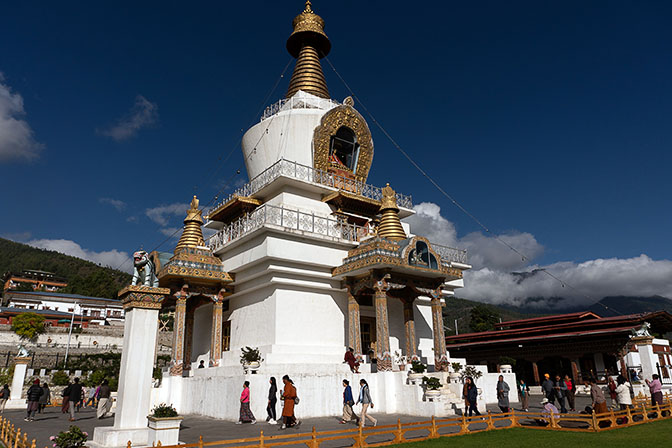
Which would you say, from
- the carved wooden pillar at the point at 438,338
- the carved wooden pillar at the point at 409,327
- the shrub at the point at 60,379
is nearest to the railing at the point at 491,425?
the carved wooden pillar at the point at 438,338

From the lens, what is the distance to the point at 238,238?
19484 millimetres

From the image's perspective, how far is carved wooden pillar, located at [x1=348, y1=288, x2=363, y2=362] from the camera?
18047 millimetres

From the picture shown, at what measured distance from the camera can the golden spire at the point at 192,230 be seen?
72.4 ft

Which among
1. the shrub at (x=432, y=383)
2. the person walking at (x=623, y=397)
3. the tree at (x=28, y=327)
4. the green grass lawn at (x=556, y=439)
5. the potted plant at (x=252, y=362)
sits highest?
the tree at (x=28, y=327)

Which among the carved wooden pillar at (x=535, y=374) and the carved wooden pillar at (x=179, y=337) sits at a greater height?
the carved wooden pillar at (x=179, y=337)

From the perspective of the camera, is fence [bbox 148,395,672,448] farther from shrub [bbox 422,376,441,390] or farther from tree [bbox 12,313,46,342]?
tree [bbox 12,313,46,342]

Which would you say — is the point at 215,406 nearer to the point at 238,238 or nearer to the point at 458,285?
the point at 238,238

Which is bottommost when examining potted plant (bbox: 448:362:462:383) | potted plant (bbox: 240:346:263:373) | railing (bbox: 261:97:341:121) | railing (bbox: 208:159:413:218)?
potted plant (bbox: 448:362:462:383)

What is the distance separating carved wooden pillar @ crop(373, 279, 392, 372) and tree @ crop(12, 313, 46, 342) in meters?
43.2

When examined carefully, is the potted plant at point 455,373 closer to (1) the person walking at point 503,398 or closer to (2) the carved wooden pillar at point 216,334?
(1) the person walking at point 503,398

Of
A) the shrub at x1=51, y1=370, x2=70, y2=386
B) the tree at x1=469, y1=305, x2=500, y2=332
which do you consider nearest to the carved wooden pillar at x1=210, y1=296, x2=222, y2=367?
the shrub at x1=51, y1=370, x2=70, y2=386

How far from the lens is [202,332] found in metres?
22.8

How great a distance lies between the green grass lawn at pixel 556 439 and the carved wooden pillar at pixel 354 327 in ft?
23.7

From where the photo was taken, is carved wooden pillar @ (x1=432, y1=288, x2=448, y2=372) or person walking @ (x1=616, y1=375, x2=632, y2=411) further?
carved wooden pillar @ (x1=432, y1=288, x2=448, y2=372)
